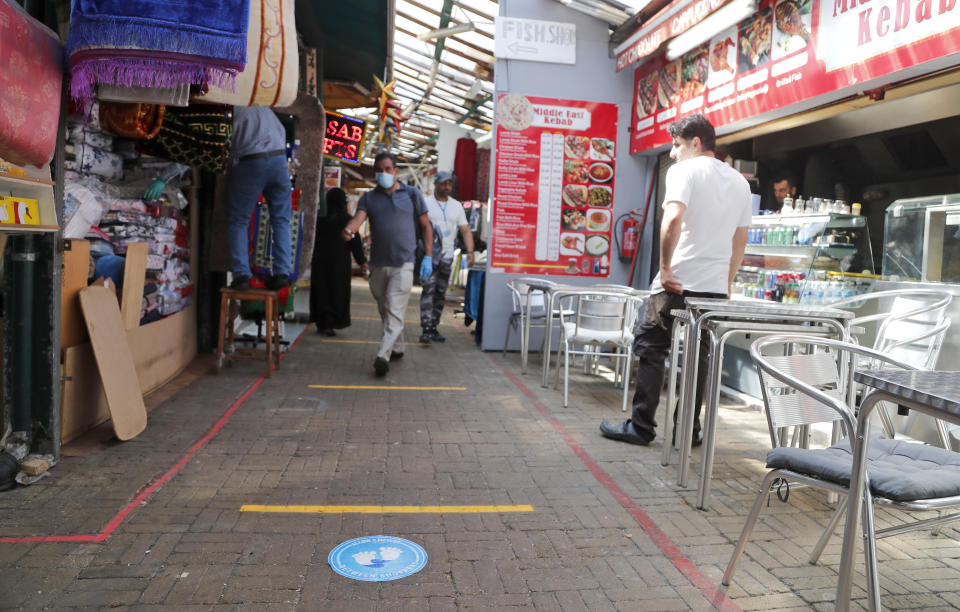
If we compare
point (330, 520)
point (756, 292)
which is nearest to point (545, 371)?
point (756, 292)

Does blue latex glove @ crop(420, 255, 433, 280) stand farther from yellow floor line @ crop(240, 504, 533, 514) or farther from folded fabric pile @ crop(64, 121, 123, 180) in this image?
yellow floor line @ crop(240, 504, 533, 514)

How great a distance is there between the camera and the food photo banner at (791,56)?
3789 millimetres

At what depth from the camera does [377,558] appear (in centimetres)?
254

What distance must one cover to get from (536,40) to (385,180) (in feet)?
8.39

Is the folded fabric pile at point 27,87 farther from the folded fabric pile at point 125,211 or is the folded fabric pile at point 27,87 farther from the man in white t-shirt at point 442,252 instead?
the man in white t-shirt at point 442,252

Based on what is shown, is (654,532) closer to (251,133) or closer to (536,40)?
(251,133)

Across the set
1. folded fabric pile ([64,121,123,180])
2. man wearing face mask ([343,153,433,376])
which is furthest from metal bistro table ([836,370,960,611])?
man wearing face mask ([343,153,433,376])

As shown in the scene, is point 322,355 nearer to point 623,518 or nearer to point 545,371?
point 545,371

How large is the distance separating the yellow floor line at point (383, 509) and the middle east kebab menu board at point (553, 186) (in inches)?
178

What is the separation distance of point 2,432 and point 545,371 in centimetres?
389

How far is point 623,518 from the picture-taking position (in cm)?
305

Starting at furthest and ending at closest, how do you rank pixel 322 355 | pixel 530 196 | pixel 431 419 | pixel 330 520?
pixel 530 196
pixel 322 355
pixel 431 419
pixel 330 520

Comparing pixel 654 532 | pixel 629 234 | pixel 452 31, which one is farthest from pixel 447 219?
pixel 654 532

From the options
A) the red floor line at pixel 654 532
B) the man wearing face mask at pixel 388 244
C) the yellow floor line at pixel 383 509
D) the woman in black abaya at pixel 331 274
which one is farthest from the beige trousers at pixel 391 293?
the yellow floor line at pixel 383 509
